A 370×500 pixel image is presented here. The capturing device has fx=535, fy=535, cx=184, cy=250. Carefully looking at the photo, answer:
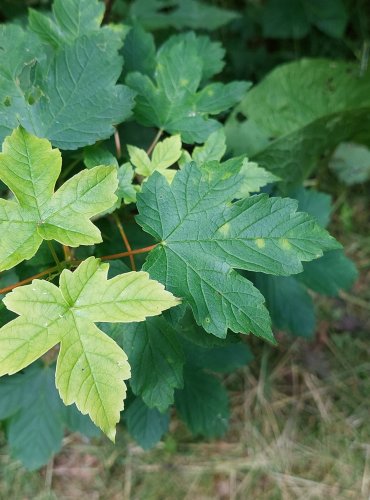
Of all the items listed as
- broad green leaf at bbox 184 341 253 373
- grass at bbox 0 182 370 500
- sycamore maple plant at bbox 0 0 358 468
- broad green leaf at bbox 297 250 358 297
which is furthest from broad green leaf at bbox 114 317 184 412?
grass at bbox 0 182 370 500

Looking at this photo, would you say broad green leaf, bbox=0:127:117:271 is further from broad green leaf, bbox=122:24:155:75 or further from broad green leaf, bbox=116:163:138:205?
broad green leaf, bbox=122:24:155:75

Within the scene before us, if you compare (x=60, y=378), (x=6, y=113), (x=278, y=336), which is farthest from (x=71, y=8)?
(x=278, y=336)

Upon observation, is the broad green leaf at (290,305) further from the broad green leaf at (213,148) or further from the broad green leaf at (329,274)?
the broad green leaf at (213,148)

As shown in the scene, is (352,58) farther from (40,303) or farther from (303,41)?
(40,303)

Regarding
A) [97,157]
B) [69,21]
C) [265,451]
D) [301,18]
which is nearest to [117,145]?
[97,157]

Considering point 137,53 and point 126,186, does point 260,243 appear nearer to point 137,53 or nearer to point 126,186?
point 126,186
